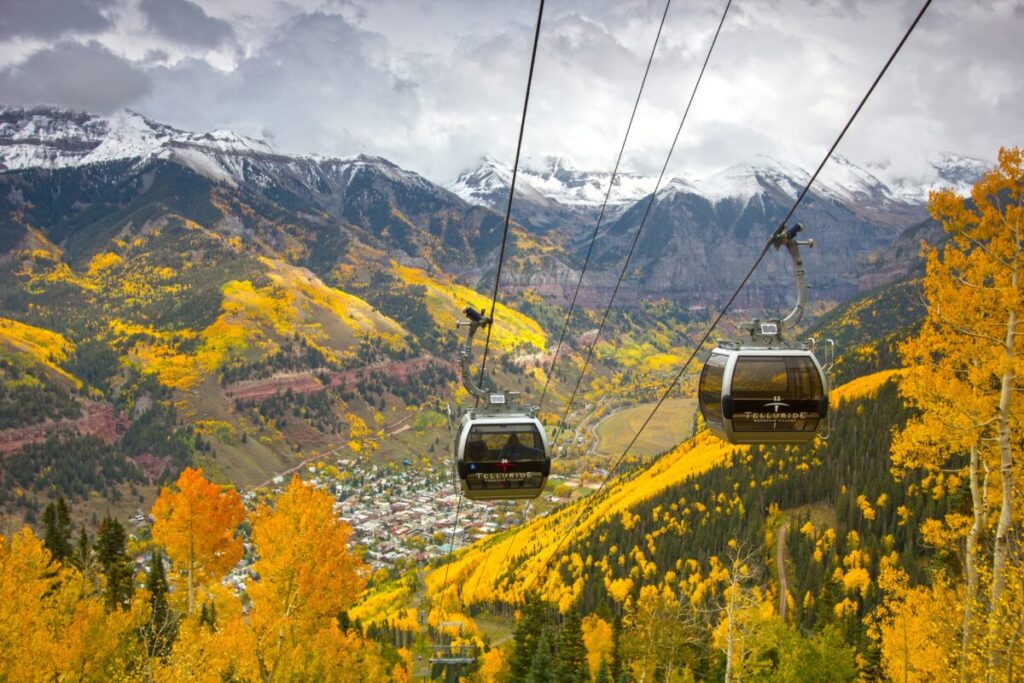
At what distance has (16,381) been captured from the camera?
19425 cm

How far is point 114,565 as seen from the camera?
4828 cm

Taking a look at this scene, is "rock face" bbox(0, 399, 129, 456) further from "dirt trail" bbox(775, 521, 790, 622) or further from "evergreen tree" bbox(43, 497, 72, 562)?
"dirt trail" bbox(775, 521, 790, 622)

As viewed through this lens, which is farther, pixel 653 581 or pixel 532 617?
pixel 653 581

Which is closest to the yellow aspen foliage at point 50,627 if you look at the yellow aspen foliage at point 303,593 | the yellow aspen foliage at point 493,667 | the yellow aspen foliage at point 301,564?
the yellow aspen foliage at point 303,593

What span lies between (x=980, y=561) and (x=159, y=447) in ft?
671

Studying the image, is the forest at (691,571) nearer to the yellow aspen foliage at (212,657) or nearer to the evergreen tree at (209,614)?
the yellow aspen foliage at (212,657)

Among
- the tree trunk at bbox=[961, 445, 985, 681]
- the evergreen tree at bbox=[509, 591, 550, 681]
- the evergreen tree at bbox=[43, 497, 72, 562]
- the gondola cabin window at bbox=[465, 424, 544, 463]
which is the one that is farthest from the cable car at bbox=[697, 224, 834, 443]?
the evergreen tree at bbox=[43, 497, 72, 562]

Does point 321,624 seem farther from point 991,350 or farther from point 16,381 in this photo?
point 16,381

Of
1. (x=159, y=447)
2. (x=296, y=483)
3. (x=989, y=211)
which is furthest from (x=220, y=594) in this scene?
(x=159, y=447)

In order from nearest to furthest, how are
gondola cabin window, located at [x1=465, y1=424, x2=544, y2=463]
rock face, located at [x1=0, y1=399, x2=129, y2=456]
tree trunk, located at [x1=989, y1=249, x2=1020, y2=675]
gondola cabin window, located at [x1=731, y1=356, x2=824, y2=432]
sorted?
tree trunk, located at [x1=989, y1=249, x2=1020, y2=675], gondola cabin window, located at [x1=731, y1=356, x2=824, y2=432], gondola cabin window, located at [x1=465, y1=424, x2=544, y2=463], rock face, located at [x1=0, y1=399, x2=129, y2=456]

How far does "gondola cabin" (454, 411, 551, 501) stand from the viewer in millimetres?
18359

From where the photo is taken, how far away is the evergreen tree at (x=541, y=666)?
44.6m

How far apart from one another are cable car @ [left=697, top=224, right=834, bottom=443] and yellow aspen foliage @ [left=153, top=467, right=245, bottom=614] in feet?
128

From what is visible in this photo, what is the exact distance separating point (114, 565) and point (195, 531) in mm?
7465
